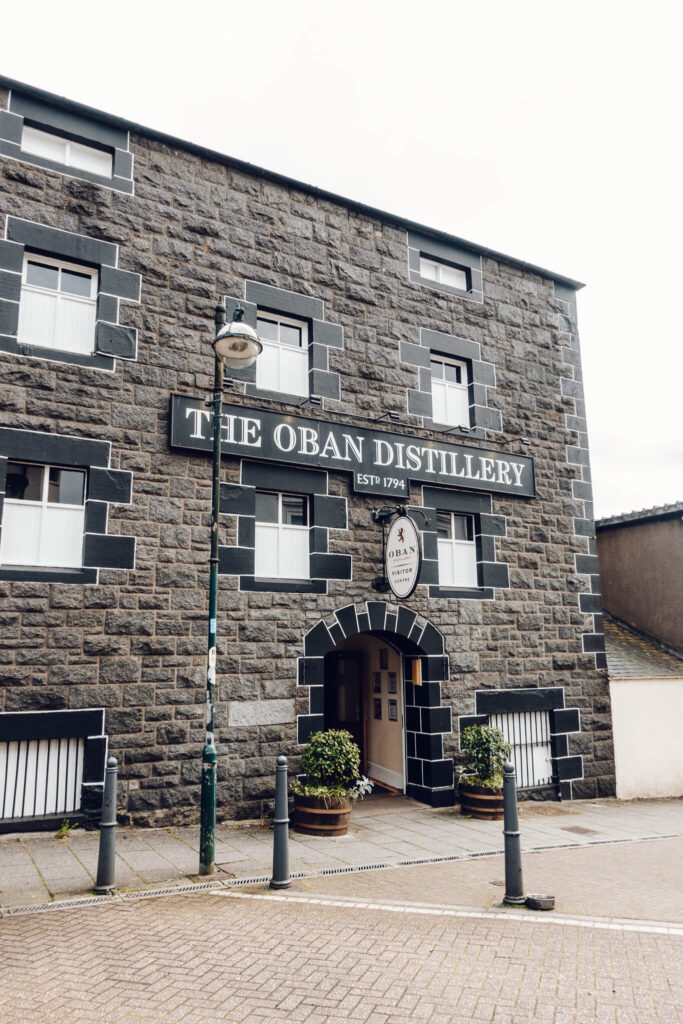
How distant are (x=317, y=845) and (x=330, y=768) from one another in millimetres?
1045

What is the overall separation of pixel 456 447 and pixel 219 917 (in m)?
8.50

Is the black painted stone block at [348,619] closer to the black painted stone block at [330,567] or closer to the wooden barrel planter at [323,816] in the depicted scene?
the black painted stone block at [330,567]

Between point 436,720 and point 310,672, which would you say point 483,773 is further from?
point 310,672

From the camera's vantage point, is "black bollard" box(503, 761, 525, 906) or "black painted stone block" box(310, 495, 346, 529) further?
"black painted stone block" box(310, 495, 346, 529)

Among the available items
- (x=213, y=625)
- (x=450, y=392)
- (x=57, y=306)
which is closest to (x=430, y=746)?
(x=213, y=625)

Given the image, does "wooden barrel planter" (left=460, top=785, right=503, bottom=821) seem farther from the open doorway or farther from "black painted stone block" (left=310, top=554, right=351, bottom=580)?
"black painted stone block" (left=310, top=554, right=351, bottom=580)

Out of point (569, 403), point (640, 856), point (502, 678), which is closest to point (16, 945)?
point (640, 856)

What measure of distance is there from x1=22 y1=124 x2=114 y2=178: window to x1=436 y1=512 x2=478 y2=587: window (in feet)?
24.5

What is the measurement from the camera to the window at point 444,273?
44.2 feet

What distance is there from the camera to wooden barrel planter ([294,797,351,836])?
9.31 metres

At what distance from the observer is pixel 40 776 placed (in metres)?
8.88

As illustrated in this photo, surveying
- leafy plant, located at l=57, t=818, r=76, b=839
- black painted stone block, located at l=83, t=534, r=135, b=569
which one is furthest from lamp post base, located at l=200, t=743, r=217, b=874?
black painted stone block, located at l=83, t=534, r=135, b=569

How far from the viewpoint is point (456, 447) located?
12672mm

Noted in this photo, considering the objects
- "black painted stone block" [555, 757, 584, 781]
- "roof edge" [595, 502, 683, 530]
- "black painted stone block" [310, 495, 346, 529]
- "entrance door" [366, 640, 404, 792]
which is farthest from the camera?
"roof edge" [595, 502, 683, 530]
